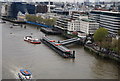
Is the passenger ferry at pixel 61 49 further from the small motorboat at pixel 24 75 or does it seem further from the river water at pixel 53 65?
the small motorboat at pixel 24 75

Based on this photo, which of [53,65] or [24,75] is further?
[53,65]

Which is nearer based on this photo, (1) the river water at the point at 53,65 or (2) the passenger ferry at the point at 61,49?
(1) the river water at the point at 53,65

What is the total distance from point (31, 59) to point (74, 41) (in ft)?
10.3

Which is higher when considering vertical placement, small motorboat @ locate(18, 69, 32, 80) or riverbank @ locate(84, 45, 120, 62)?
small motorboat @ locate(18, 69, 32, 80)

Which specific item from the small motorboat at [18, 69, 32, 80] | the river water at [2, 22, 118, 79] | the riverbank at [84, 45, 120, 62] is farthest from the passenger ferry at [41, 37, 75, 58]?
the small motorboat at [18, 69, 32, 80]

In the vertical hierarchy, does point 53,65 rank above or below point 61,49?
below

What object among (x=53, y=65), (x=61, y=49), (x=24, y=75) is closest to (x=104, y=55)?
(x=61, y=49)

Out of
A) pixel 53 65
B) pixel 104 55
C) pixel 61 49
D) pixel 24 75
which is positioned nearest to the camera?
pixel 24 75

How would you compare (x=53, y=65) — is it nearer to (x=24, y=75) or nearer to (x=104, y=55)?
(x=24, y=75)

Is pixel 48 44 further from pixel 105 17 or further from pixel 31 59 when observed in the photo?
pixel 105 17

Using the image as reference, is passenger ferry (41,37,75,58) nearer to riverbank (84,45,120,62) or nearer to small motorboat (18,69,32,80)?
riverbank (84,45,120,62)

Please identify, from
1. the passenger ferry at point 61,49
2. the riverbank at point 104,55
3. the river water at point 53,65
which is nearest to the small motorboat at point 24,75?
the river water at point 53,65

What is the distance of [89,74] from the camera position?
234 inches

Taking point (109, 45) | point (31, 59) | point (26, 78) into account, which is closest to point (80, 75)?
point (26, 78)
